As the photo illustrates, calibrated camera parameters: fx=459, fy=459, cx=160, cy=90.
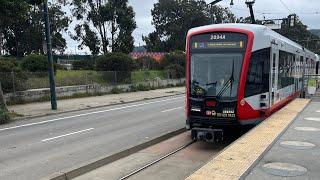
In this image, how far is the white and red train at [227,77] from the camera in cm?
1259

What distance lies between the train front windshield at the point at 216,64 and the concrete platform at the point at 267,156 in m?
1.52

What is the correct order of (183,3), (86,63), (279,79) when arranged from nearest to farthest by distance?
(279,79) → (86,63) → (183,3)

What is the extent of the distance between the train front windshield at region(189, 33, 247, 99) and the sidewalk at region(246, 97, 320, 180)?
6.76 feet

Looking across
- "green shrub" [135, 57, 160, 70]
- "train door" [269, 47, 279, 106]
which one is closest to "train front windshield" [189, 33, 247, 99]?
"train door" [269, 47, 279, 106]

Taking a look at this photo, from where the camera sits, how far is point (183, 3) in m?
85.8

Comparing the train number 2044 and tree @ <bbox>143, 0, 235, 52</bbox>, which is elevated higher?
tree @ <bbox>143, 0, 235, 52</bbox>

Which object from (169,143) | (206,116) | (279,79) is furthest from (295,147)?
(279,79)

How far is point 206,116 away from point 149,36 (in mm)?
79597

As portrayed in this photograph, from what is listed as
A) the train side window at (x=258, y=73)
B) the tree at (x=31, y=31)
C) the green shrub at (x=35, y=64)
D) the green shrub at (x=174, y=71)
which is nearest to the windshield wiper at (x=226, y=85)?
the train side window at (x=258, y=73)

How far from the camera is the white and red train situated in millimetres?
12586

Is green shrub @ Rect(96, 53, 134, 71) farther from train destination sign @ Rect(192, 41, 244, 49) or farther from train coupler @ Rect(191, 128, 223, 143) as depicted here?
train coupler @ Rect(191, 128, 223, 143)

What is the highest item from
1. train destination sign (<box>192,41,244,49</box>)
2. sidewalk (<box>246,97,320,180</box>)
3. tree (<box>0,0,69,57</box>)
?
tree (<box>0,0,69,57</box>)

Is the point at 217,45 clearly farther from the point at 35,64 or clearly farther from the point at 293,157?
the point at 35,64

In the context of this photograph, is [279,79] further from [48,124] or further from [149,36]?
[149,36]
